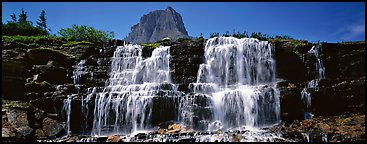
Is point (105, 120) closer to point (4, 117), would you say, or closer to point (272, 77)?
point (4, 117)

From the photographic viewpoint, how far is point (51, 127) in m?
18.2

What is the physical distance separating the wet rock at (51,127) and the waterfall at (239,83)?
8.84m

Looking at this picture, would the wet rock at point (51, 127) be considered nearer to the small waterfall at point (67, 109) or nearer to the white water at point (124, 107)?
the small waterfall at point (67, 109)

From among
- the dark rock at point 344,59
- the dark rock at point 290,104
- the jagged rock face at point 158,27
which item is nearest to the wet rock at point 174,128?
the dark rock at point 290,104

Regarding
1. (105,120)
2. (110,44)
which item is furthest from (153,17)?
(105,120)

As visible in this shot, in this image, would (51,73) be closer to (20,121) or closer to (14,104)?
(14,104)

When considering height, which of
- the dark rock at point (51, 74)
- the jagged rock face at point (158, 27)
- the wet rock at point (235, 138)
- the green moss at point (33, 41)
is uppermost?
the jagged rock face at point (158, 27)

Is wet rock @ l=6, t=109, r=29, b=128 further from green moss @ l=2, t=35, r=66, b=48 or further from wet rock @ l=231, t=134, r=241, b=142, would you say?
wet rock @ l=231, t=134, r=241, b=142

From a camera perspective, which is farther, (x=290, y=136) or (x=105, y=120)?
(x=105, y=120)

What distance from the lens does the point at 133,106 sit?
19312mm

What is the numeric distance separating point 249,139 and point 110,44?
1777cm

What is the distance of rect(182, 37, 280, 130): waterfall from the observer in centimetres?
1886

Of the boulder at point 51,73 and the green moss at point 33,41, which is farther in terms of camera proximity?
the green moss at point 33,41

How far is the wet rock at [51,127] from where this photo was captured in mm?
17775
